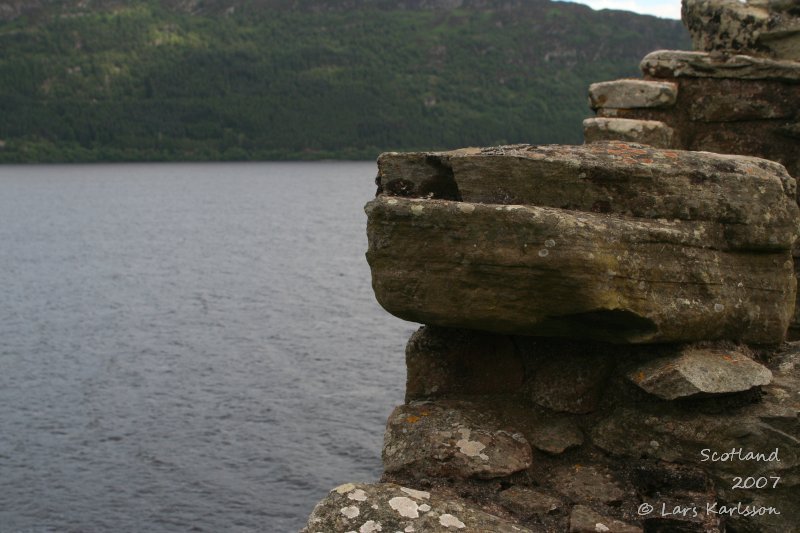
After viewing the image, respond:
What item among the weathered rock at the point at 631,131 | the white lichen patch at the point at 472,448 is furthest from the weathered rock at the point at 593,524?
the weathered rock at the point at 631,131

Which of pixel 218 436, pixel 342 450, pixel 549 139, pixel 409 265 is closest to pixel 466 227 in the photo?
pixel 409 265

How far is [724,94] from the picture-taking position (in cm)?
1119

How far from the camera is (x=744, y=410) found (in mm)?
6703

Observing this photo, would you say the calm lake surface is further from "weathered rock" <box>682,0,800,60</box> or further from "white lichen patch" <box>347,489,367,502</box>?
"white lichen patch" <box>347,489,367,502</box>

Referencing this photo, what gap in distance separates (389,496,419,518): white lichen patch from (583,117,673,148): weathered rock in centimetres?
579

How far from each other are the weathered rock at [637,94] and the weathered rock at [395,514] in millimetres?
6722

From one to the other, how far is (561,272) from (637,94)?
5.48 m

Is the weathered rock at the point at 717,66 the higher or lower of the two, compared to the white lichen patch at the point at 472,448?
higher

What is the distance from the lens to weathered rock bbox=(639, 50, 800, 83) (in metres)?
10.9

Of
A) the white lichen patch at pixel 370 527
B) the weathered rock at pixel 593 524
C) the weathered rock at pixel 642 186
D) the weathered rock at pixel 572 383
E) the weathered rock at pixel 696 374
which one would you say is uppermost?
the weathered rock at pixel 642 186

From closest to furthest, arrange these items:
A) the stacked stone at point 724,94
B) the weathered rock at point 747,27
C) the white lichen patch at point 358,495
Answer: the white lichen patch at point 358,495 < the stacked stone at point 724,94 < the weathered rock at point 747,27

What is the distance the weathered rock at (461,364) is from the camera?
7457 millimetres

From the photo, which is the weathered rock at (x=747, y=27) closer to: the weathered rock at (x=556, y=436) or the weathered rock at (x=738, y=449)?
the weathered rock at (x=738, y=449)

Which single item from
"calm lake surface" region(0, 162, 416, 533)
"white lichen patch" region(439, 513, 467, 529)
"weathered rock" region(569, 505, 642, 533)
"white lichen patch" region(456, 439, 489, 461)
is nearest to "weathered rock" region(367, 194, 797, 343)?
"white lichen patch" region(456, 439, 489, 461)
